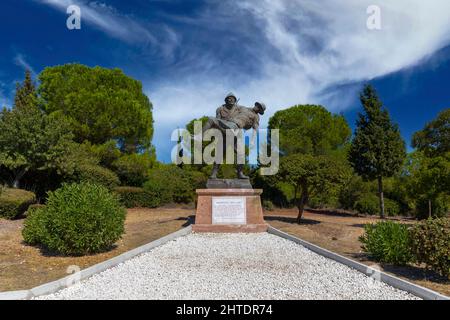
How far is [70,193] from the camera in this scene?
766 centimetres

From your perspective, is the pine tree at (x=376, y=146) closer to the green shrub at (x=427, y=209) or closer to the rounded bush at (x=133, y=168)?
the green shrub at (x=427, y=209)

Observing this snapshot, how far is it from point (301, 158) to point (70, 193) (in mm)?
9149

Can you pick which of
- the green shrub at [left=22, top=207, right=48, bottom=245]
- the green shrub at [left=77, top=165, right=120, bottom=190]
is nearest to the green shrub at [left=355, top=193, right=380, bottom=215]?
the green shrub at [left=77, top=165, right=120, bottom=190]

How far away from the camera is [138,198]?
21.5 metres

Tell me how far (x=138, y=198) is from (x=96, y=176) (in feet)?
10.5

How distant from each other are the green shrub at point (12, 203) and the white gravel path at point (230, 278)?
857 centimetres

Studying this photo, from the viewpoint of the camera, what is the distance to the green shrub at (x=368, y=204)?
79.3 ft

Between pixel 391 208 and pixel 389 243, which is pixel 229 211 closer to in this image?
pixel 389 243

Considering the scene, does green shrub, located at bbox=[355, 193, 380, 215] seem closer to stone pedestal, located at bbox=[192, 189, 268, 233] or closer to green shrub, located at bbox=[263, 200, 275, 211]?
green shrub, located at bbox=[263, 200, 275, 211]

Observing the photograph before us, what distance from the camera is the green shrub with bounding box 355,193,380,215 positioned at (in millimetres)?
24172

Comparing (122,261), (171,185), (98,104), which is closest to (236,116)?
(122,261)

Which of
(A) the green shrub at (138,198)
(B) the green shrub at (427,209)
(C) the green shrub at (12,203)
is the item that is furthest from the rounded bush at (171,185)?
(B) the green shrub at (427,209)
